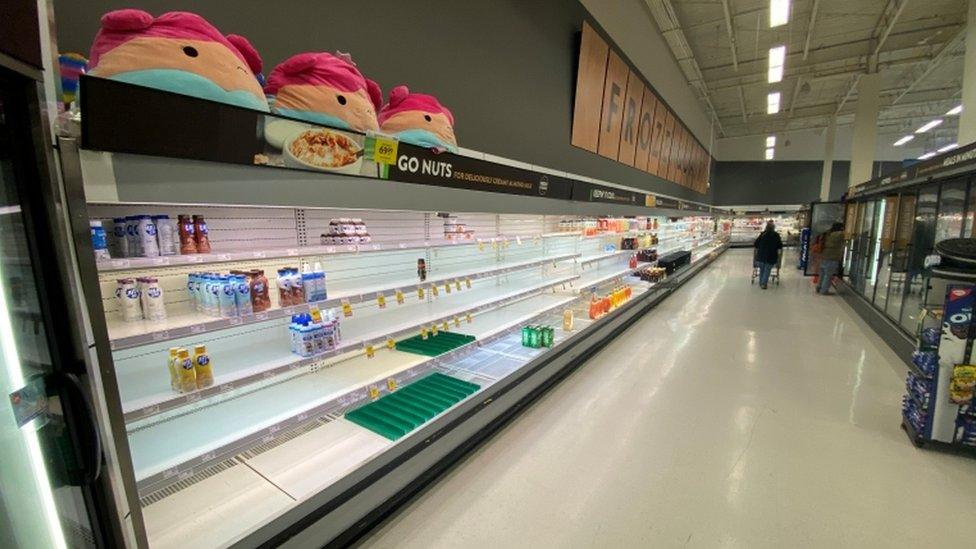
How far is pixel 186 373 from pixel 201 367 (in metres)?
0.06

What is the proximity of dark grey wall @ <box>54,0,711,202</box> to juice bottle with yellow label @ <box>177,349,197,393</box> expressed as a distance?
1213mm

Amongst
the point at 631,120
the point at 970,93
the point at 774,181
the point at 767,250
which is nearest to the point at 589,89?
the point at 631,120

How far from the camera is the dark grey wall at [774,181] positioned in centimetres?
2012

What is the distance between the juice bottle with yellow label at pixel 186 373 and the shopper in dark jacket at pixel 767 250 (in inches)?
452

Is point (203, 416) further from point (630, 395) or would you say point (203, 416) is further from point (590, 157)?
point (590, 157)

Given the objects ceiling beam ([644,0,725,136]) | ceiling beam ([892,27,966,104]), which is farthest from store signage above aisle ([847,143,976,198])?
ceiling beam ([892,27,966,104])

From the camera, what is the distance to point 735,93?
13477 mm

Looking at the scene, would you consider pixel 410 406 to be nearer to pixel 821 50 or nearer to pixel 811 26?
pixel 811 26

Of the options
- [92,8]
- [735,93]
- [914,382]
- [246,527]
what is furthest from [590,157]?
[735,93]

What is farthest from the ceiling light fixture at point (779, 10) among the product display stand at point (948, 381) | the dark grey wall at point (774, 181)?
the dark grey wall at point (774, 181)

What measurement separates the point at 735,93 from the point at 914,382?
13.9 meters

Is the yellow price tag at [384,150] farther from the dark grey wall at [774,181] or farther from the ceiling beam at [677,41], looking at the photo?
the dark grey wall at [774,181]

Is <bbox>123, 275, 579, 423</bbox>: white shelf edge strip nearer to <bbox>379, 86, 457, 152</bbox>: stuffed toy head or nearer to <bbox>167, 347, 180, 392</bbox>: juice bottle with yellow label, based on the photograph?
<bbox>167, 347, 180, 392</bbox>: juice bottle with yellow label

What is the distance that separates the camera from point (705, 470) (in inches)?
104
